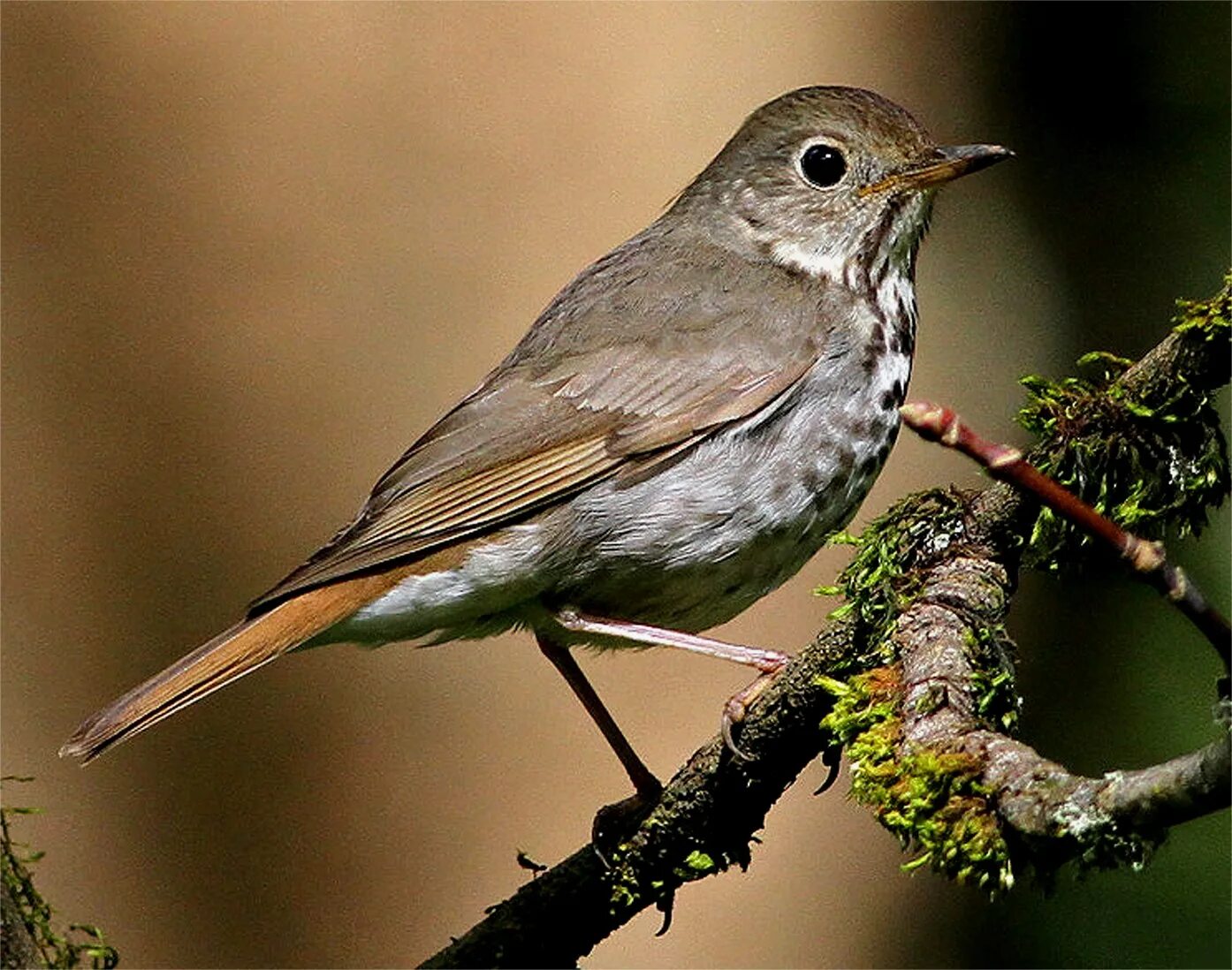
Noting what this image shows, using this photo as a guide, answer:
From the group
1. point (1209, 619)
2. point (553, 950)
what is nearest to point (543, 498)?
point (553, 950)

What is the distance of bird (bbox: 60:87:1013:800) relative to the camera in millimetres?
3814

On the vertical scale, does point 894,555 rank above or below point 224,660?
below

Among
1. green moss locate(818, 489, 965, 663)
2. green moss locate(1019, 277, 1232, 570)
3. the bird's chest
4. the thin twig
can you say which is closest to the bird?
the bird's chest

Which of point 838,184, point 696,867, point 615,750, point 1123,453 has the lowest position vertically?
point 696,867

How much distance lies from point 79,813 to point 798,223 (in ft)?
11.1

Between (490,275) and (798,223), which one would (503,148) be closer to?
(490,275)

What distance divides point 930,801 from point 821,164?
103 inches

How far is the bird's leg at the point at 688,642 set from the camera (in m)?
3.26

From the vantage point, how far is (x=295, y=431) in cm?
627

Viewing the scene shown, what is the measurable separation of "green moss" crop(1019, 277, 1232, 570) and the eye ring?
1731 millimetres

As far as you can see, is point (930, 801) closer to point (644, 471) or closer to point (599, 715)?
point (644, 471)

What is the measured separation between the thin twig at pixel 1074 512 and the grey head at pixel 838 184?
2494mm

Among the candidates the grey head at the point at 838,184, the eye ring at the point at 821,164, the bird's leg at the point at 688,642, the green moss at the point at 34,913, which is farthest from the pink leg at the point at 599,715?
the eye ring at the point at 821,164

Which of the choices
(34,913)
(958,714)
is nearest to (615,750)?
(34,913)
